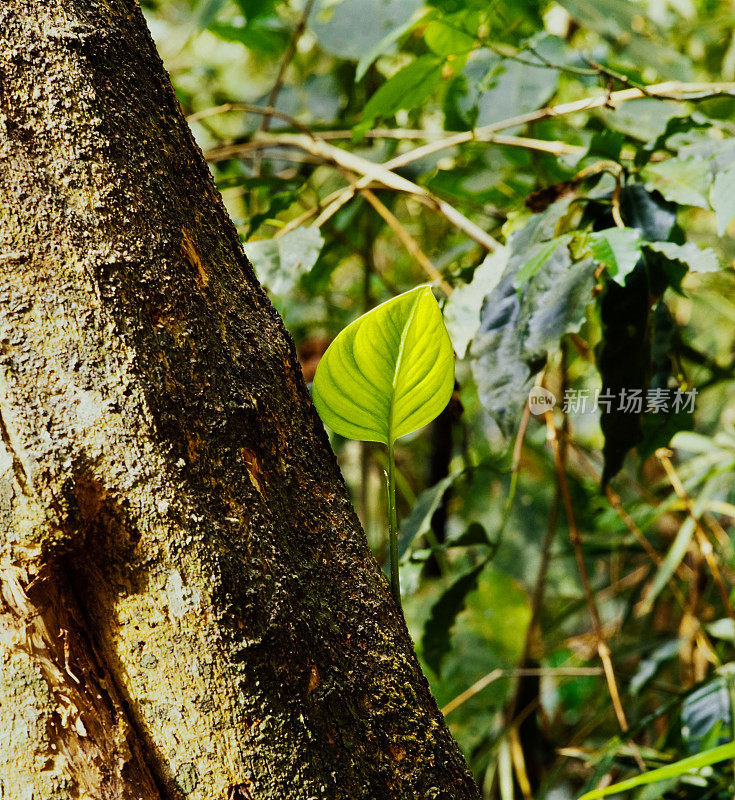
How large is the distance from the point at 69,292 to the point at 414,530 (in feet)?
1.59

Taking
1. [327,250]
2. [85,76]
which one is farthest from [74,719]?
[327,250]

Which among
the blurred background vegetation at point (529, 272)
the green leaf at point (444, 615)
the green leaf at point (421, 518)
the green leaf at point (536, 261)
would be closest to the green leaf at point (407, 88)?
the blurred background vegetation at point (529, 272)

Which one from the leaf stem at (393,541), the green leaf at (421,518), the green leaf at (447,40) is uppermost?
the green leaf at (447,40)

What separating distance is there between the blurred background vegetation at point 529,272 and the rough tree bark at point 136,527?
1.01ft

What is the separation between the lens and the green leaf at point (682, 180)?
60 cm

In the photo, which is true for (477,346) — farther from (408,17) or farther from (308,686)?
(408,17)

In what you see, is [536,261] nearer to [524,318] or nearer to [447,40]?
[524,318]

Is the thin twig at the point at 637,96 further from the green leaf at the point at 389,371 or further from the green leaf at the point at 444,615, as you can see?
the green leaf at the point at 444,615

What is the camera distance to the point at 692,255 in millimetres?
559

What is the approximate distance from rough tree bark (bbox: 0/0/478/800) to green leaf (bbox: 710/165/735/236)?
0.39 m

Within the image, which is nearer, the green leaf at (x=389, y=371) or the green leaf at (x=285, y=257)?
the green leaf at (x=389, y=371)

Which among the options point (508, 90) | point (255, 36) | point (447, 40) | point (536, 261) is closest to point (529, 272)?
point (536, 261)

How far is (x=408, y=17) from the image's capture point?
3.19ft

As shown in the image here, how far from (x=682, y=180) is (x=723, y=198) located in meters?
0.07
